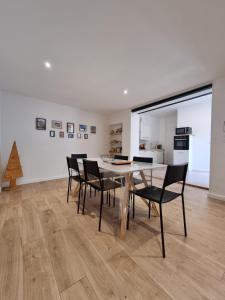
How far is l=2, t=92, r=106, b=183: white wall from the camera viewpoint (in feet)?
11.3

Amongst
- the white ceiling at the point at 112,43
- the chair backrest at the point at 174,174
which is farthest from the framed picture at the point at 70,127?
the chair backrest at the point at 174,174

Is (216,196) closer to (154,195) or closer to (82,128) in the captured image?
(154,195)

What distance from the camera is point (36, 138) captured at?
385 cm

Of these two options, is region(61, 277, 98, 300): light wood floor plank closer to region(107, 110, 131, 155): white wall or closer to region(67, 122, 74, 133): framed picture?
region(107, 110, 131, 155): white wall

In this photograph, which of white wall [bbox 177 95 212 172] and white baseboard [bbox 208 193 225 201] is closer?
white baseboard [bbox 208 193 225 201]

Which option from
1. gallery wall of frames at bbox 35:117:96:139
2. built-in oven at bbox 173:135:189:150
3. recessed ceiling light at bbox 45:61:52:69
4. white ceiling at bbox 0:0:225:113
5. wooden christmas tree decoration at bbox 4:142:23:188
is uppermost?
white ceiling at bbox 0:0:225:113

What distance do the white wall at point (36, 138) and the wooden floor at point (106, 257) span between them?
181 centimetres

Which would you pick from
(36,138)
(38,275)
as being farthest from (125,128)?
(38,275)

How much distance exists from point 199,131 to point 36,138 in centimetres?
551

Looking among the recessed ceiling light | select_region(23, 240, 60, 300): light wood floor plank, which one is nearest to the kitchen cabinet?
the recessed ceiling light

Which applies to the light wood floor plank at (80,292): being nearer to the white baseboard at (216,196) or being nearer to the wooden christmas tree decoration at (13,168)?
the white baseboard at (216,196)

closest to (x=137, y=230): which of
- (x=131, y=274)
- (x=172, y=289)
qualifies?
(x=131, y=274)

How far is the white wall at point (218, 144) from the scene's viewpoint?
2656 millimetres

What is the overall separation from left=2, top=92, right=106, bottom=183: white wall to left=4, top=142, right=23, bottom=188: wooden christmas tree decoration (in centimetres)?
26
